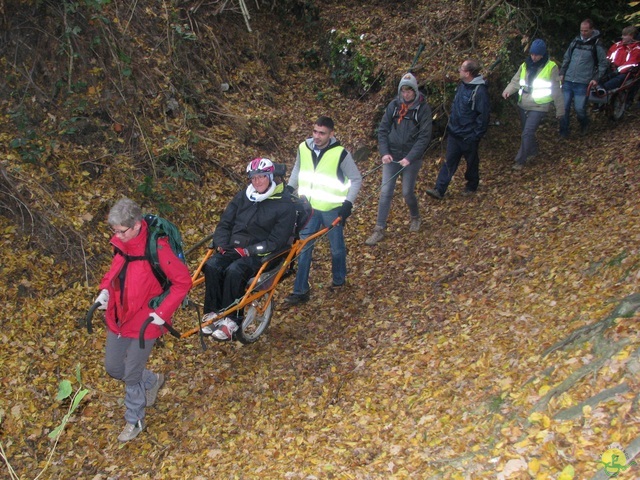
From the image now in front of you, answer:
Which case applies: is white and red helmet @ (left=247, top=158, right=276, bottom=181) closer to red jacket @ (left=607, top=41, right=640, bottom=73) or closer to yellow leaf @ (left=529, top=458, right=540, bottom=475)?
yellow leaf @ (left=529, top=458, right=540, bottom=475)

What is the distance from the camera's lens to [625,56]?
9.86 metres

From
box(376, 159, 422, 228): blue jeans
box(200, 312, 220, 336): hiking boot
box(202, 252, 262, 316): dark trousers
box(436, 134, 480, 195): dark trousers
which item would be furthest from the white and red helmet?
box(436, 134, 480, 195): dark trousers

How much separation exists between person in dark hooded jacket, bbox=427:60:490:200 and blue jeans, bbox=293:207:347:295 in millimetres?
2685

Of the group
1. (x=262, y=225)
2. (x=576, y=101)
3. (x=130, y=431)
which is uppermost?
(x=576, y=101)

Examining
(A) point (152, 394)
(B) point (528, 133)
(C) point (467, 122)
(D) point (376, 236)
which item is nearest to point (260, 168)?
(A) point (152, 394)

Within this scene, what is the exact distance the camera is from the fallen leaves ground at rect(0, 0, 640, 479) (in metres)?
4.18

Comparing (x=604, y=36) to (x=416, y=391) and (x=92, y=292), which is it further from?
(x=92, y=292)

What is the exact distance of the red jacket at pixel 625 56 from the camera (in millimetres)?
9789

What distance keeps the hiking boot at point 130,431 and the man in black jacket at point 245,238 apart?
3.57 feet

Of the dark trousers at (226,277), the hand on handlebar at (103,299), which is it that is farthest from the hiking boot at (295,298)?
the hand on handlebar at (103,299)

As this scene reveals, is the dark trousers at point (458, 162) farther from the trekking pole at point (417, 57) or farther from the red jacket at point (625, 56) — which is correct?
the red jacket at point (625, 56)

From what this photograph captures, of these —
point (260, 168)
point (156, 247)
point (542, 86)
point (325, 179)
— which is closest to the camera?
point (156, 247)

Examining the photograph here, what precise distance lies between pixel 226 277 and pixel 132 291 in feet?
3.51

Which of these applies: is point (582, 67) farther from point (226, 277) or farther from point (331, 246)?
point (226, 277)
